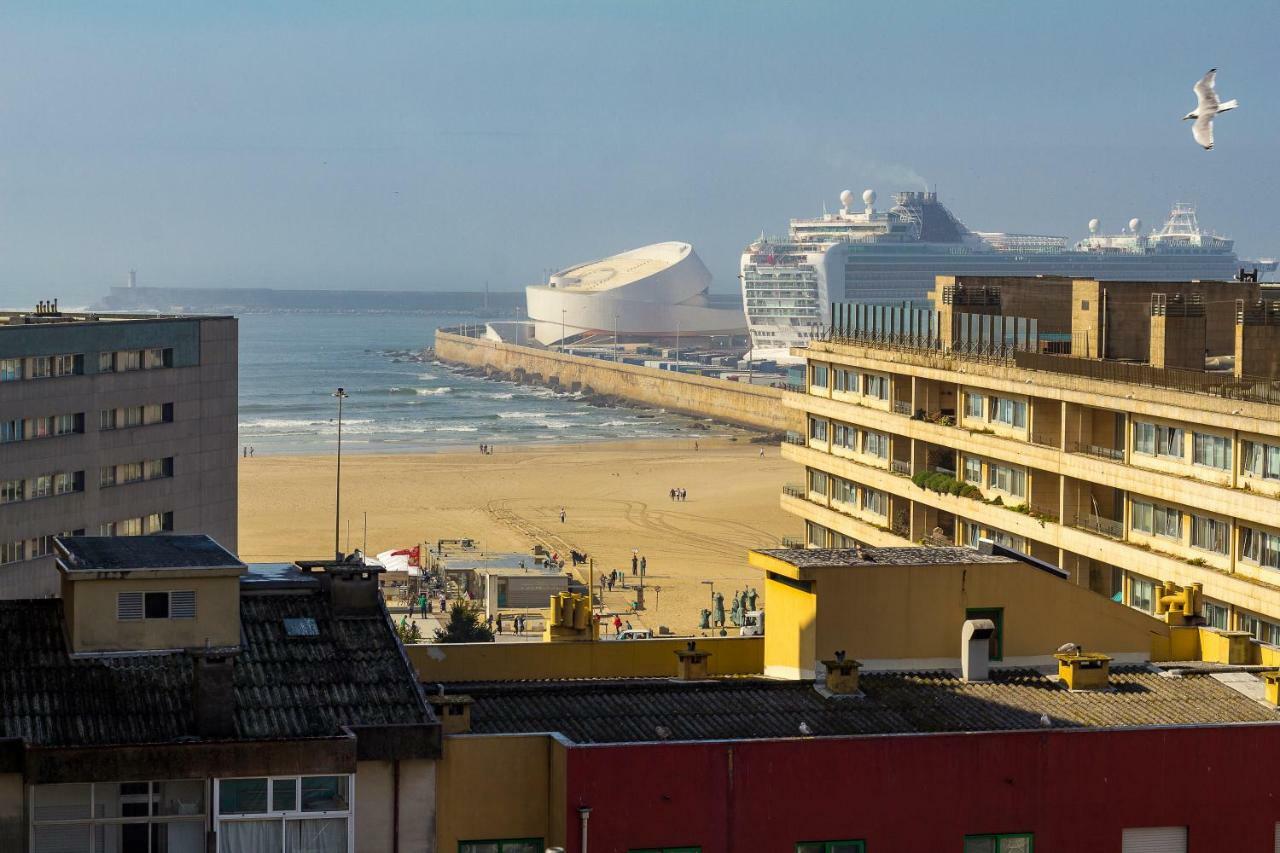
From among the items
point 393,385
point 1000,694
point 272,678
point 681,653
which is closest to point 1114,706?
point 1000,694

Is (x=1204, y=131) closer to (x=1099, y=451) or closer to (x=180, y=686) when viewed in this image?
(x=1099, y=451)

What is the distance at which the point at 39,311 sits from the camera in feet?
176

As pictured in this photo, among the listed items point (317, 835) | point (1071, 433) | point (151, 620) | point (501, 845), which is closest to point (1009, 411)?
point (1071, 433)

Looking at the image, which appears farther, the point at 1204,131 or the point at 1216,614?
the point at 1204,131

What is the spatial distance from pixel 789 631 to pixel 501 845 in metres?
4.44

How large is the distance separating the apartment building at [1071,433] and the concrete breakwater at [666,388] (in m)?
53.1

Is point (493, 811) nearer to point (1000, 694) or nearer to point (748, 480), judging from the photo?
point (1000, 694)

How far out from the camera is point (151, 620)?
13.3 metres

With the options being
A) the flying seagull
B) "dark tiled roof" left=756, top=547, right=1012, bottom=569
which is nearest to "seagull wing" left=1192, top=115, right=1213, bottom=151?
the flying seagull

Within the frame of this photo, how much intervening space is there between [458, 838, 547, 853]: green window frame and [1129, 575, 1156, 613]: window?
2323 cm

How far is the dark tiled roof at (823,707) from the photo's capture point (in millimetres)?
13898

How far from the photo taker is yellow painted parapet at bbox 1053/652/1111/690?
15297 mm

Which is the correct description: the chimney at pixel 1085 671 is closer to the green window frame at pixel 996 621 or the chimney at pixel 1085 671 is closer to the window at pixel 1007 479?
the green window frame at pixel 996 621

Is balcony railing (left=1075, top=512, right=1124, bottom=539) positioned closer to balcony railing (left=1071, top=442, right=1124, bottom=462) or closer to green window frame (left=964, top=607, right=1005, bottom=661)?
balcony railing (left=1071, top=442, right=1124, bottom=462)
